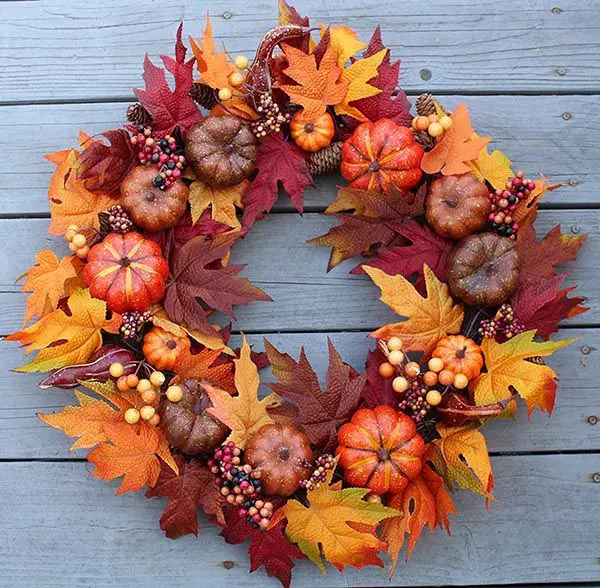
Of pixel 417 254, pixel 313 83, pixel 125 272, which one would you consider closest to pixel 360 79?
pixel 313 83

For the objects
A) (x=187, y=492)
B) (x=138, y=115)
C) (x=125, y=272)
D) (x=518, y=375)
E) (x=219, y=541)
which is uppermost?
(x=138, y=115)

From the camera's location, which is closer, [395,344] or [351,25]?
[395,344]

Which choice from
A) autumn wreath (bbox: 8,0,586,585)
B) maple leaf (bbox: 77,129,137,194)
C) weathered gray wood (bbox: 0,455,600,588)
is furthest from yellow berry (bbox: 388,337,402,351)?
maple leaf (bbox: 77,129,137,194)

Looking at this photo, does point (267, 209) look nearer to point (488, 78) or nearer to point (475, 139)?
point (475, 139)

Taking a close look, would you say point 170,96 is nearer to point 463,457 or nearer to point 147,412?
point 147,412

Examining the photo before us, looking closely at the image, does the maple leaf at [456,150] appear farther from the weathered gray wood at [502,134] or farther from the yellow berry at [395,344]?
the yellow berry at [395,344]

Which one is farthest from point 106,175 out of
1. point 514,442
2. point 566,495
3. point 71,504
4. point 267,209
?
point 566,495
